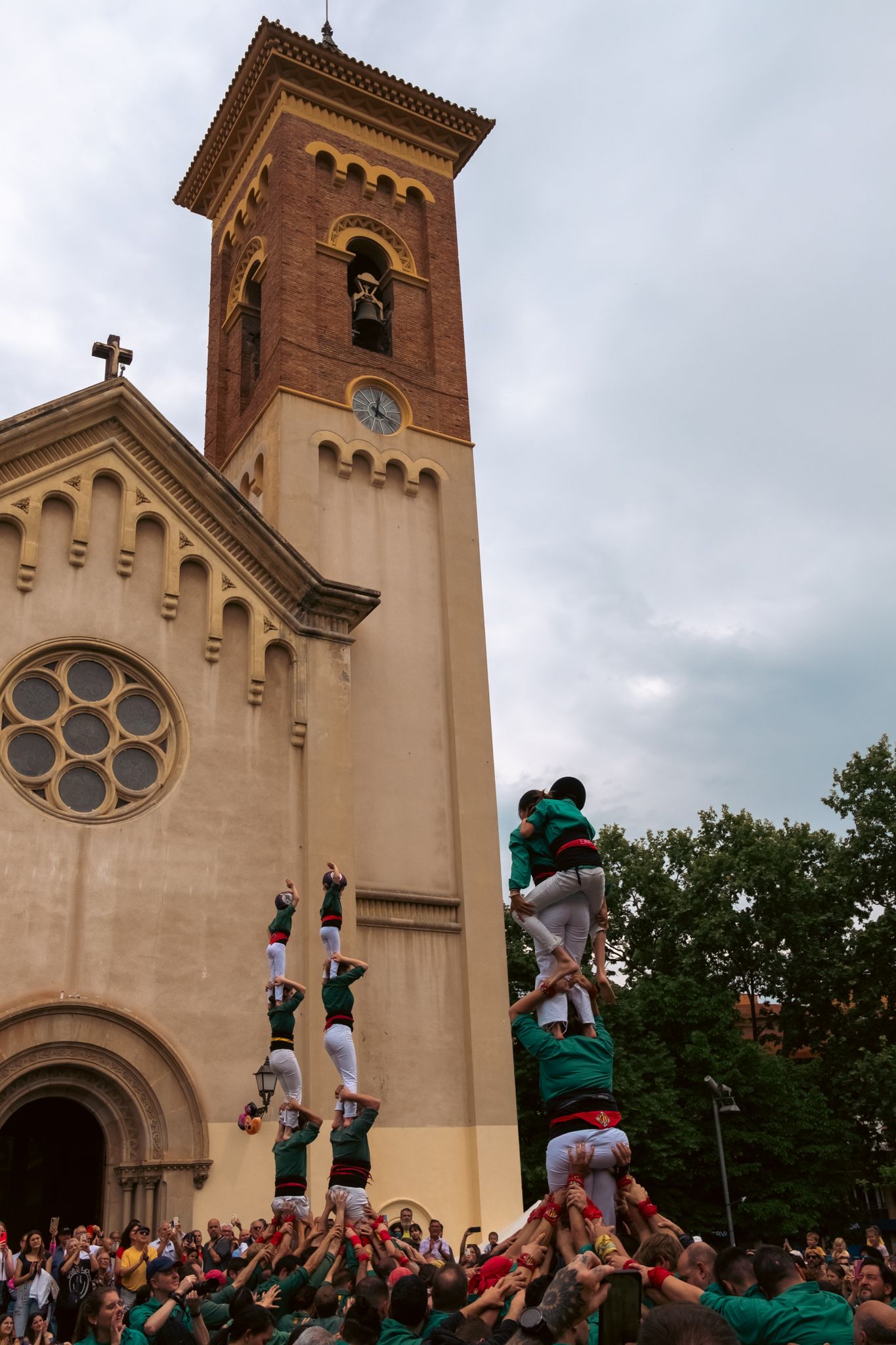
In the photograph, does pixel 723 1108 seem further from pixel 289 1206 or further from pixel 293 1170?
pixel 289 1206

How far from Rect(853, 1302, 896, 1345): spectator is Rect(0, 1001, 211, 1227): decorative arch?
47.5ft

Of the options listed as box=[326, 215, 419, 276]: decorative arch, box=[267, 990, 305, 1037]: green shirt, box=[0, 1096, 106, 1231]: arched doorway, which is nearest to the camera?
box=[267, 990, 305, 1037]: green shirt

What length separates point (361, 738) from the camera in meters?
22.5

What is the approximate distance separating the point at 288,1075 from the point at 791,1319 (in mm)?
8135

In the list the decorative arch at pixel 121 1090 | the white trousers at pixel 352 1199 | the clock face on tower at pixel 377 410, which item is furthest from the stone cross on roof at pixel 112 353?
the white trousers at pixel 352 1199

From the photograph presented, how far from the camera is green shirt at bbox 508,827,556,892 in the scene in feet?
→ 24.9

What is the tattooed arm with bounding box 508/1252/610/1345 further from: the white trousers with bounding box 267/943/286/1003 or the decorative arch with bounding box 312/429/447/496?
the decorative arch with bounding box 312/429/447/496

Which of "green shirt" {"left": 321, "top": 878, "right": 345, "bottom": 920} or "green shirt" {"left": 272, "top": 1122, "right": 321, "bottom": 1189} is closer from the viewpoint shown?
"green shirt" {"left": 272, "top": 1122, "right": 321, "bottom": 1189}

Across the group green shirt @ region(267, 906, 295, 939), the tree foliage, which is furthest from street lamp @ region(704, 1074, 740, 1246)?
green shirt @ region(267, 906, 295, 939)

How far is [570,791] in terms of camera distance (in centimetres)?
780

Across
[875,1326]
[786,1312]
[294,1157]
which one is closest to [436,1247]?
[294,1157]

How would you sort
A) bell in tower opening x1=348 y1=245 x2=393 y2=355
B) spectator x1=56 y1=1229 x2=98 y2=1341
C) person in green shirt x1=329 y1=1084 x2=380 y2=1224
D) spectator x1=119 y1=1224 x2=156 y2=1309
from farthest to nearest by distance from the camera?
1. bell in tower opening x1=348 y1=245 x2=393 y2=355
2. spectator x1=56 y1=1229 x2=98 y2=1341
3. spectator x1=119 y1=1224 x2=156 y2=1309
4. person in green shirt x1=329 y1=1084 x2=380 y2=1224

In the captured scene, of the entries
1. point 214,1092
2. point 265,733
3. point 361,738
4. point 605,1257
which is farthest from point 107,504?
point 605,1257

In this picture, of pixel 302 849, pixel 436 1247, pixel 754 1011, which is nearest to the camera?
pixel 436 1247
